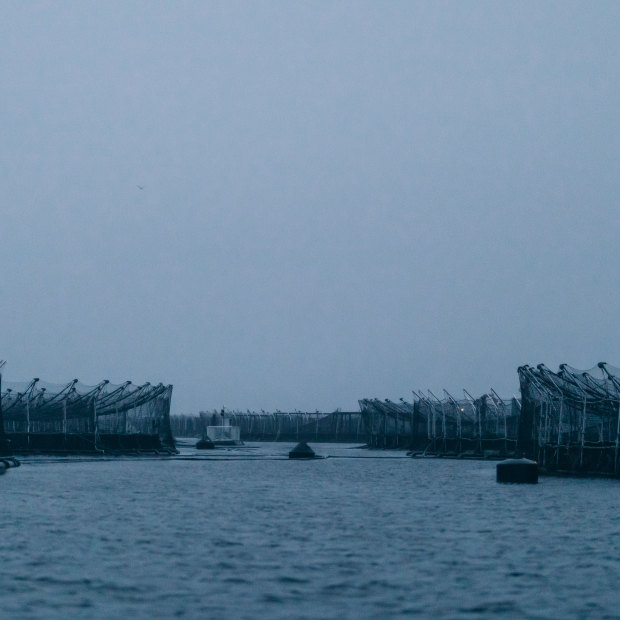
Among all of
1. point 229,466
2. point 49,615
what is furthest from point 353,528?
point 229,466

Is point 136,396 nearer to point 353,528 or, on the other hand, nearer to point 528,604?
point 353,528

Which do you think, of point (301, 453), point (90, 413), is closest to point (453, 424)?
point (301, 453)

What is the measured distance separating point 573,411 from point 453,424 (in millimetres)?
63094

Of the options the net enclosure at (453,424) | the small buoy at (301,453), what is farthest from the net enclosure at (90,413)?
the net enclosure at (453,424)

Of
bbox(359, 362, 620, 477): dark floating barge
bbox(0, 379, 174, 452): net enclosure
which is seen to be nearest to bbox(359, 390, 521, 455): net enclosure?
bbox(359, 362, 620, 477): dark floating barge

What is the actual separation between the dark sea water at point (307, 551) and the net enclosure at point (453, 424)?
55.6 meters

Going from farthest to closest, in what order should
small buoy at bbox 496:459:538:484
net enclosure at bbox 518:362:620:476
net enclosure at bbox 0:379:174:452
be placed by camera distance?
net enclosure at bbox 0:379:174:452 < net enclosure at bbox 518:362:620:476 < small buoy at bbox 496:459:538:484

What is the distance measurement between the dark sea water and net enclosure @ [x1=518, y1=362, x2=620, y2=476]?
9.02 metres

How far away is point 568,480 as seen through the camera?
67438 millimetres

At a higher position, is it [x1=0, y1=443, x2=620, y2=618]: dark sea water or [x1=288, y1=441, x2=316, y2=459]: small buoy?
[x1=0, y1=443, x2=620, y2=618]: dark sea water

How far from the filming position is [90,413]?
111m

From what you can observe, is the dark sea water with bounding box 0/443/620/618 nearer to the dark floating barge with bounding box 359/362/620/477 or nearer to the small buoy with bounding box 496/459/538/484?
the small buoy with bounding box 496/459/538/484

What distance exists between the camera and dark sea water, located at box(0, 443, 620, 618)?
23609 mm

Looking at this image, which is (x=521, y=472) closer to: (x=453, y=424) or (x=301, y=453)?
(x=301, y=453)
